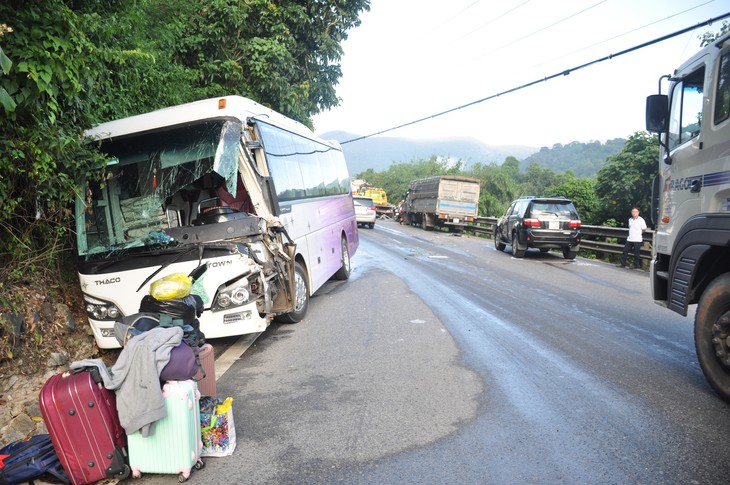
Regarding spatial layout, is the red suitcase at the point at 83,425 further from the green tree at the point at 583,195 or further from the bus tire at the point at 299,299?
the green tree at the point at 583,195

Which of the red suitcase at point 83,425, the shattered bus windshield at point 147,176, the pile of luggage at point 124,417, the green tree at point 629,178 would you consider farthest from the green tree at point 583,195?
the red suitcase at point 83,425

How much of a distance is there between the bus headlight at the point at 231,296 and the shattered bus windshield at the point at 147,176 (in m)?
0.92

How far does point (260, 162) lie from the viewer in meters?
6.43

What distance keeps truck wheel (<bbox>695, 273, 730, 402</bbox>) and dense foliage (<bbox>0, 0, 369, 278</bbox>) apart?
209 inches

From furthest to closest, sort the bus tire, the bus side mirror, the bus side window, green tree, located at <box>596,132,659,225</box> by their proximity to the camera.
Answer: green tree, located at <box>596,132,659,225</box> → the bus tire → the bus side window → the bus side mirror

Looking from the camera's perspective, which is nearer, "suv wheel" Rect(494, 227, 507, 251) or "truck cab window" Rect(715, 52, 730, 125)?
"truck cab window" Rect(715, 52, 730, 125)

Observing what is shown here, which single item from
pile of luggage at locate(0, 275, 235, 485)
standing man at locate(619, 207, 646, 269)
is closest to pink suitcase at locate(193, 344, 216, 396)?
pile of luggage at locate(0, 275, 235, 485)

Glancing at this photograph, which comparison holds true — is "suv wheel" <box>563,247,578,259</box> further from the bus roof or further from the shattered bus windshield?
the shattered bus windshield

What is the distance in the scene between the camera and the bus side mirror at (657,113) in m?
5.50

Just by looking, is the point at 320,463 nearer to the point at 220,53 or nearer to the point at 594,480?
the point at 594,480

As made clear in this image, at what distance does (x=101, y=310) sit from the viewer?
18.6ft

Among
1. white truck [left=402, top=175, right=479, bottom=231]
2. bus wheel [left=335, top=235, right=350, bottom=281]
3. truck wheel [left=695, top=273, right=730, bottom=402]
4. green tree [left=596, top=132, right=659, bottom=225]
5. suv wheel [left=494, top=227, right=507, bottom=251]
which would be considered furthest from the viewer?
white truck [left=402, top=175, right=479, bottom=231]

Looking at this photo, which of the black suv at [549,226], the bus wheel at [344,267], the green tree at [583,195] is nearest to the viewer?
the bus wheel at [344,267]

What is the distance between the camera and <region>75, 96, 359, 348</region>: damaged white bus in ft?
18.4
